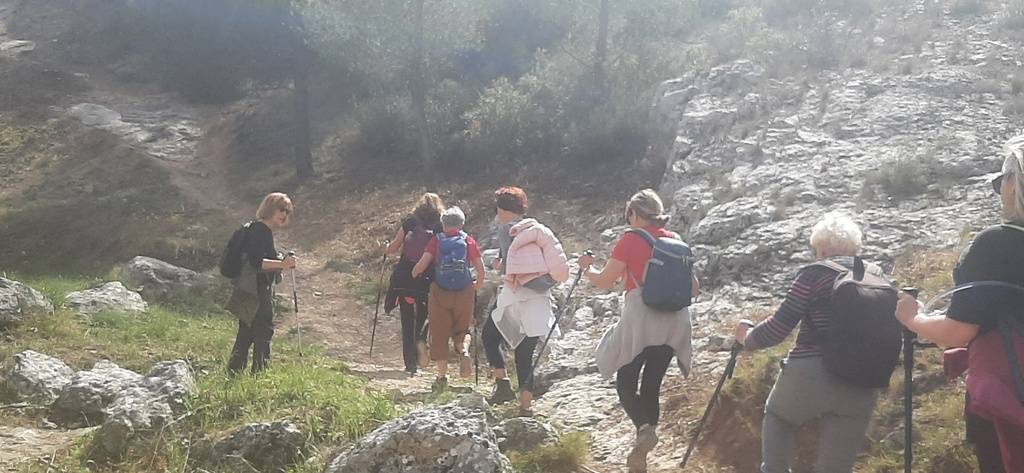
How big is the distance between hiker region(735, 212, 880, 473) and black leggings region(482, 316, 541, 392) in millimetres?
2697

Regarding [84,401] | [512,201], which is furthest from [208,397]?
[512,201]

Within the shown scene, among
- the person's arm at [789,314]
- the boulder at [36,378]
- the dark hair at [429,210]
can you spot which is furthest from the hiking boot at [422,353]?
the person's arm at [789,314]

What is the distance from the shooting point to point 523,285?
6703mm

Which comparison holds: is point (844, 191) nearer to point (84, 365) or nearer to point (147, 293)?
point (84, 365)

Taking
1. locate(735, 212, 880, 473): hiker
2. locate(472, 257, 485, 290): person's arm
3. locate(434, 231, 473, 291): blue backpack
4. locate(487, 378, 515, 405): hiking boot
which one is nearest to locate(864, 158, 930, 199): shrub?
locate(472, 257, 485, 290): person's arm

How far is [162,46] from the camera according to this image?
32.9m

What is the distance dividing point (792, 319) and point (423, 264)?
171 inches

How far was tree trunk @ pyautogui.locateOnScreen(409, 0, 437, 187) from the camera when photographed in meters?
21.3

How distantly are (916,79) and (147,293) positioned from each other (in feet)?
39.7

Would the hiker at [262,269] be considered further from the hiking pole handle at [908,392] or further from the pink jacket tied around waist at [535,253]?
the hiking pole handle at [908,392]

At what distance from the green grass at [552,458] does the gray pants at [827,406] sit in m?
1.66

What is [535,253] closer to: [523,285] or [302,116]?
[523,285]

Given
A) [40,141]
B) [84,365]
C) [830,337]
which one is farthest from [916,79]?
[40,141]

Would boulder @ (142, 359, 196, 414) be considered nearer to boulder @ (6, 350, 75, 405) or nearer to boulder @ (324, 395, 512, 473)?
boulder @ (6, 350, 75, 405)
